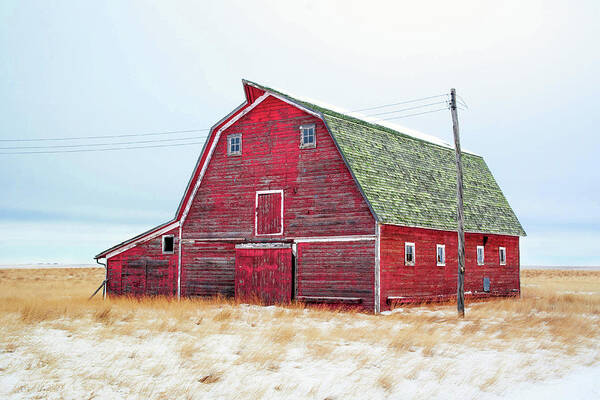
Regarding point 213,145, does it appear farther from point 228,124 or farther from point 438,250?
point 438,250

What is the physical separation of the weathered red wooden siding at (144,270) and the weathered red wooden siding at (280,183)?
1483 mm

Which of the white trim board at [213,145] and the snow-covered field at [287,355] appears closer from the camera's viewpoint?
the snow-covered field at [287,355]

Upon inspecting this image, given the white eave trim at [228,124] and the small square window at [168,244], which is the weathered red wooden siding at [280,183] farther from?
the small square window at [168,244]

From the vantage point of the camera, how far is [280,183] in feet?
78.4

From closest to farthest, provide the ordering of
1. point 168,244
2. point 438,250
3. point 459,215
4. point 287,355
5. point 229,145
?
point 287,355
point 459,215
point 229,145
point 438,250
point 168,244

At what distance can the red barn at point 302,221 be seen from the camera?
22359 millimetres

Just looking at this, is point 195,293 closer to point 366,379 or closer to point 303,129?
point 303,129

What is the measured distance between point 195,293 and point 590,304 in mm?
16222

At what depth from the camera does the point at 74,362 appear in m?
11.6

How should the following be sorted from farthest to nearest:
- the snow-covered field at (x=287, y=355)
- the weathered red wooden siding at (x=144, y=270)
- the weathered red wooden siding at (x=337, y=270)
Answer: the weathered red wooden siding at (x=144, y=270), the weathered red wooden siding at (x=337, y=270), the snow-covered field at (x=287, y=355)

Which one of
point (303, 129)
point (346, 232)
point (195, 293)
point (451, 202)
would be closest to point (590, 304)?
point (451, 202)

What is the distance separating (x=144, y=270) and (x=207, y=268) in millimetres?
3065

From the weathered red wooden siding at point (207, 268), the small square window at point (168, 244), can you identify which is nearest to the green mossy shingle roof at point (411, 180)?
the weathered red wooden siding at point (207, 268)

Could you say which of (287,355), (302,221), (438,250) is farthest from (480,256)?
(287,355)
